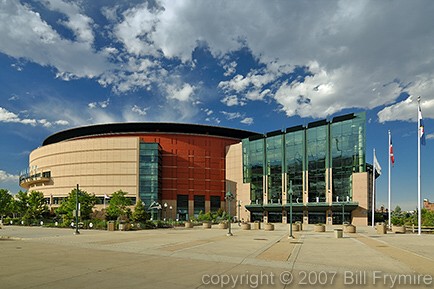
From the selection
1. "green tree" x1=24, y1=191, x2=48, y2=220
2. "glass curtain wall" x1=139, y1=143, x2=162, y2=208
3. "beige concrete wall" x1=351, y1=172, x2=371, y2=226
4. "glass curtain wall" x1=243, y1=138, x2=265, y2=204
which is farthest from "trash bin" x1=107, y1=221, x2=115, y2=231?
"glass curtain wall" x1=243, y1=138, x2=265, y2=204

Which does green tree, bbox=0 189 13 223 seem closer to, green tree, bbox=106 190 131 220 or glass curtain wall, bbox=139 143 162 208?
green tree, bbox=106 190 131 220

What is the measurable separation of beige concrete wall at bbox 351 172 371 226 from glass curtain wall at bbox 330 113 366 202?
4.50ft

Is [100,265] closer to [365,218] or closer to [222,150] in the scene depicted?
[365,218]

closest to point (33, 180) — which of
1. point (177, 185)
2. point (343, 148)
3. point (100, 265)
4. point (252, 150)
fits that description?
point (177, 185)

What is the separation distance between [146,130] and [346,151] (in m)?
58.9

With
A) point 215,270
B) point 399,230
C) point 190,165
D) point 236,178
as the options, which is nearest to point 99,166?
point 190,165

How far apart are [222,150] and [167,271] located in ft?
310

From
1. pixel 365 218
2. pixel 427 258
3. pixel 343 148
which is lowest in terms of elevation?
pixel 365 218

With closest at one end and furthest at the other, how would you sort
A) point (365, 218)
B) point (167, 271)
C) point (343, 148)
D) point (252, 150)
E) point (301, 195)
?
1. point (167, 271)
2. point (365, 218)
3. point (343, 148)
4. point (301, 195)
5. point (252, 150)

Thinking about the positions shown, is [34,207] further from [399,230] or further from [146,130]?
[399,230]

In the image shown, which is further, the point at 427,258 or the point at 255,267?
the point at 427,258

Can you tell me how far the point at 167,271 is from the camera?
14711 millimetres

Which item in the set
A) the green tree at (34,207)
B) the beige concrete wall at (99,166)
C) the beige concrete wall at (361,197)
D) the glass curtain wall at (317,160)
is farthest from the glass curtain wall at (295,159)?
the green tree at (34,207)

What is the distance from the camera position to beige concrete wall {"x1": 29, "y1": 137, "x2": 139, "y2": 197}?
312 ft
